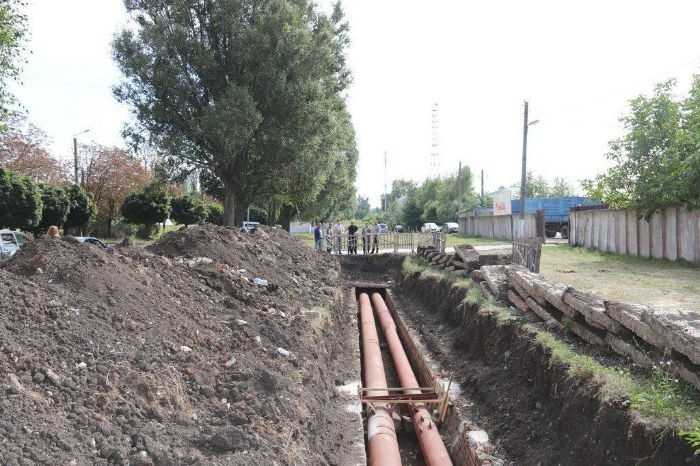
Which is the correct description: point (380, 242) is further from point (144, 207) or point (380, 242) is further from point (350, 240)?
point (144, 207)

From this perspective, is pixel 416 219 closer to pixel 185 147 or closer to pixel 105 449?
pixel 185 147

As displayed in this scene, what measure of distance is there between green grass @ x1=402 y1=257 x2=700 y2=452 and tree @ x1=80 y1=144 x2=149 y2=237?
128ft

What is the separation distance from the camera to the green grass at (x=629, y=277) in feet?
31.1

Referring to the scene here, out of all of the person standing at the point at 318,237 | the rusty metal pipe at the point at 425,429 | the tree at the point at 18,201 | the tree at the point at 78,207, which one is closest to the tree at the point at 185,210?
the tree at the point at 78,207

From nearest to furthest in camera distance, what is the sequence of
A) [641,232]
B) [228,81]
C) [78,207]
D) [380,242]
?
[641,232]
[228,81]
[380,242]
[78,207]

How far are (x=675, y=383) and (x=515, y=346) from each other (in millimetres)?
3326

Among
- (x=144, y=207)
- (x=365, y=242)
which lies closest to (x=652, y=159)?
(x=365, y=242)

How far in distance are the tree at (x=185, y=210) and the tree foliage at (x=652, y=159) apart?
1224 inches

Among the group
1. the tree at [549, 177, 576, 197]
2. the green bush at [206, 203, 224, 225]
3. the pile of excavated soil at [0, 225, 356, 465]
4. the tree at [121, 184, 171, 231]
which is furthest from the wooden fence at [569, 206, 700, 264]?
the tree at [549, 177, 576, 197]

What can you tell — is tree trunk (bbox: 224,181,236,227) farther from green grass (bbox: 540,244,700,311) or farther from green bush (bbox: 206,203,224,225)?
green bush (bbox: 206,203,224,225)

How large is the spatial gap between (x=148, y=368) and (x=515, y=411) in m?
4.83

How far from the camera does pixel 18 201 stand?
2406 centimetres

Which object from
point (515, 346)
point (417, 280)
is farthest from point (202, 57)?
point (515, 346)

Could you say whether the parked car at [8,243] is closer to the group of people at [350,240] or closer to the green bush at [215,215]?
the group of people at [350,240]
